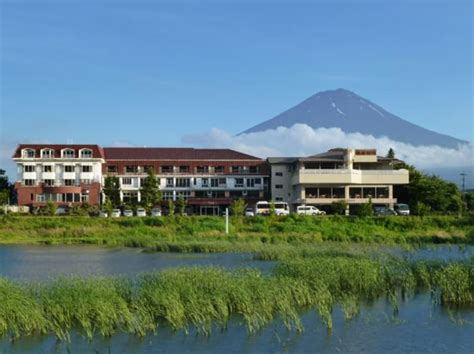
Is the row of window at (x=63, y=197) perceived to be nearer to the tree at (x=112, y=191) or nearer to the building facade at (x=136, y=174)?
the building facade at (x=136, y=174)

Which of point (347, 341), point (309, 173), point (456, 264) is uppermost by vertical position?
point (309, 173)

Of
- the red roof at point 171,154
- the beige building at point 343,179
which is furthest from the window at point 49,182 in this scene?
the beige building at point 343,179

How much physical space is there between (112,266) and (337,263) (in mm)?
11271

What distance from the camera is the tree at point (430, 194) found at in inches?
2307

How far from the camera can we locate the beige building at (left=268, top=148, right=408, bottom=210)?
60.2 metres

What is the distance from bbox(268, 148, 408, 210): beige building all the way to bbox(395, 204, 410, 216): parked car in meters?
1.42

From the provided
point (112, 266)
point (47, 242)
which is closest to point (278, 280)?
point (112, 266)

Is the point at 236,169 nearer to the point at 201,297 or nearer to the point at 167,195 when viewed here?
the point at 167,195

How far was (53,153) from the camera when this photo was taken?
206 ft

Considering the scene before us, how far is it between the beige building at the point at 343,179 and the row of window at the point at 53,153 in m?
18.2

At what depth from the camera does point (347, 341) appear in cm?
1348

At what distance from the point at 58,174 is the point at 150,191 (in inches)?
400

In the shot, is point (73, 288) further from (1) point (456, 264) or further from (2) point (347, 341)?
(1) point (456, 264)

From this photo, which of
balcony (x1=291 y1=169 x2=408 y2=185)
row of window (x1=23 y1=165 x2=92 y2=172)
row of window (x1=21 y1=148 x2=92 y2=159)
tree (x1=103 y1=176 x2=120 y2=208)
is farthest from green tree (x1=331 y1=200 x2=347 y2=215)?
row of window (x1=21 y1=148 x2=92 y2=159)
